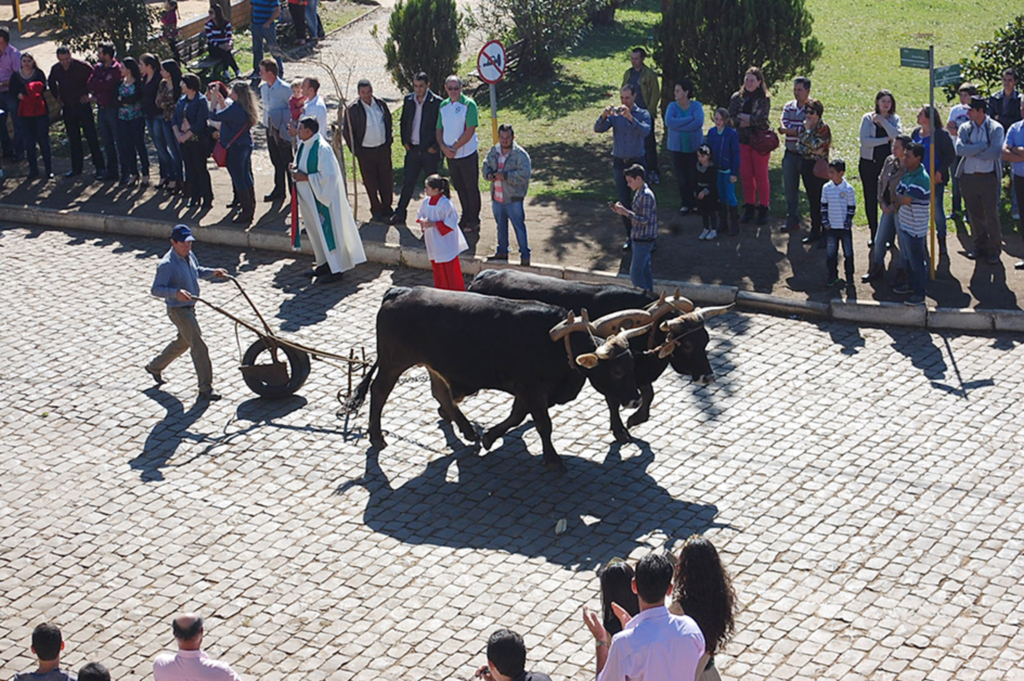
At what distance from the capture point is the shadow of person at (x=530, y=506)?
Result: 9883 millimetres

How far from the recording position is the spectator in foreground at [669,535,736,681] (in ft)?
21.3

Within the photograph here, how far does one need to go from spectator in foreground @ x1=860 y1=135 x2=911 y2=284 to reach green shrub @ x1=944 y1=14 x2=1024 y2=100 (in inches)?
161

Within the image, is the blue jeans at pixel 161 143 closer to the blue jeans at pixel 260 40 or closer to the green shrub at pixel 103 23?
the green shrub at pixel 103 23

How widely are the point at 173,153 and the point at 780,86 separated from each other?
39.0 feet

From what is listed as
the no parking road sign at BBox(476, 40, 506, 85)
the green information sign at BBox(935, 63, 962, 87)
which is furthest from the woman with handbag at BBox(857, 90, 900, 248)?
the no parking road sign at BBox(476, 40, 506, 85)

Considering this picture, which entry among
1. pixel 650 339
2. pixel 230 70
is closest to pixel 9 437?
pixel 650 339

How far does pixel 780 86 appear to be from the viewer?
24688mm

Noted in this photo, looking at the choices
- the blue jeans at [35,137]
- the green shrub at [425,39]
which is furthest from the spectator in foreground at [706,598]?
the green shrub at [425,39]

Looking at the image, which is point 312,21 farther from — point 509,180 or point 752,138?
point 752,138

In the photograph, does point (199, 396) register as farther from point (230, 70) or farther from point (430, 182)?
point (230, 70)

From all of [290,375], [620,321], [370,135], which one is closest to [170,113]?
[370,135]

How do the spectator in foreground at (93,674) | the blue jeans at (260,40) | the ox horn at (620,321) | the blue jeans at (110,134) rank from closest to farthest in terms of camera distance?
the spectator in foreground at (93,674) → the ox horn at (620,321) → the blue jeans at (110,134) → the blue jeans at (260,40)

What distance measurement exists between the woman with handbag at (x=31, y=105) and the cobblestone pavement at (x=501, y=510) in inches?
253

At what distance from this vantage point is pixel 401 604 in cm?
913
